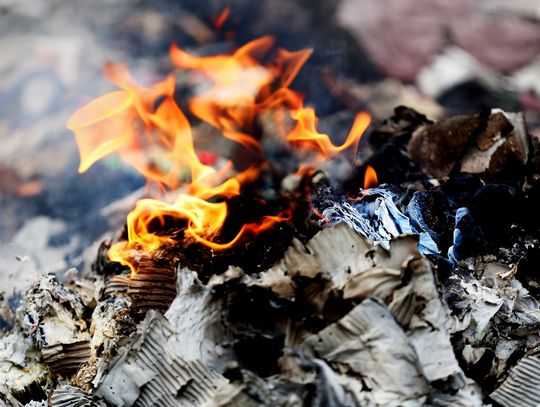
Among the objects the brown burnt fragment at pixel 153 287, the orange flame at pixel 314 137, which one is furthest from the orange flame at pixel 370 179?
the brown burnt fragment at pixel 153 287

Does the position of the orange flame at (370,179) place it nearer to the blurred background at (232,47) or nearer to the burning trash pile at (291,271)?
the burning trash pile at (291,271)

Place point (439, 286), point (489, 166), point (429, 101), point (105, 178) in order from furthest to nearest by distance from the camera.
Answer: point (429, 101) < point (105, 178) < point (489, 166) < point (439, 286)

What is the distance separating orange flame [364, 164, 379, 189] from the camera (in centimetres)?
274

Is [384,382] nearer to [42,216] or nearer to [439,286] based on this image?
[439,286]

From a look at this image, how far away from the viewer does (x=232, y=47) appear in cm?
458

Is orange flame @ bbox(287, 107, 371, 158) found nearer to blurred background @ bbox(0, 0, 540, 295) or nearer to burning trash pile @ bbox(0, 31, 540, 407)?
burning trash pile @ bbox(0, 31, 540, 407)

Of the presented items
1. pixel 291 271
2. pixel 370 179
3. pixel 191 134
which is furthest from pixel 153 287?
pixel 191 134

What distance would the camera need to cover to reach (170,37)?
4887 mm

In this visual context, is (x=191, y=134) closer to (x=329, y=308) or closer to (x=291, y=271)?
(x=291, y=271)

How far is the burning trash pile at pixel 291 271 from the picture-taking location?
1.62m

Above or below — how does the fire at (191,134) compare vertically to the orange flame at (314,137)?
below

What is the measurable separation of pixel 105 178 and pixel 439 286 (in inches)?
105

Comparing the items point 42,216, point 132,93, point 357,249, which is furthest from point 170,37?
point 357,249

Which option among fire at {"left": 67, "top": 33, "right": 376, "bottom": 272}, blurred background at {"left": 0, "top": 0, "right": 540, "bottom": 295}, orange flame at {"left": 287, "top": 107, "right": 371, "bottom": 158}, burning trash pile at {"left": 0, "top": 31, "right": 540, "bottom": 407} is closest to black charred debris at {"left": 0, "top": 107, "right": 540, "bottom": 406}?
burning trash pile at {"left": 0, "top": 31, "right": 540, "bottom": 407}
